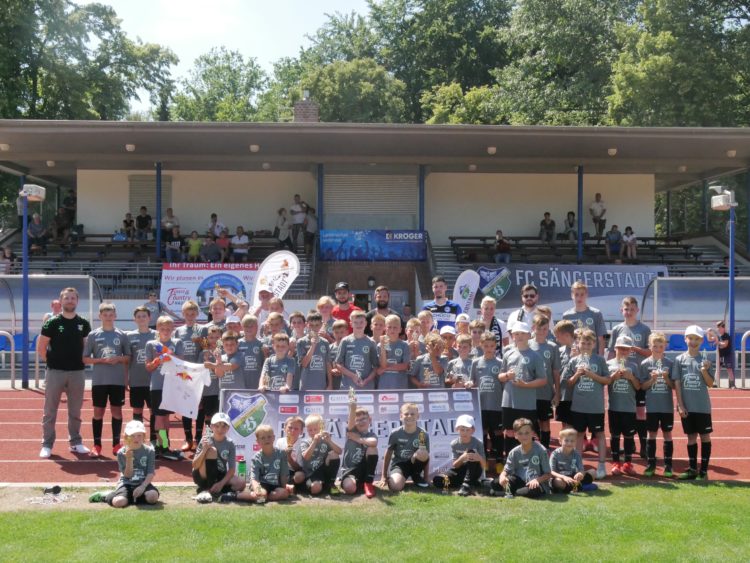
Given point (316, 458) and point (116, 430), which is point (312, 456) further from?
point (116, 430)

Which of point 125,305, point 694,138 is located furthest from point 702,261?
point 125,305

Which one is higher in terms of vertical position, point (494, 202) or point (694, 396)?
point (494, 202)

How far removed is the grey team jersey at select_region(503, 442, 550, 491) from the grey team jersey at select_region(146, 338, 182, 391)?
406 centimetres

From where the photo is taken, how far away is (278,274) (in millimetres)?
12992

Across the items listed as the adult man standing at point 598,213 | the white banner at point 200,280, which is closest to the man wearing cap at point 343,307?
the white banner at point 200,280

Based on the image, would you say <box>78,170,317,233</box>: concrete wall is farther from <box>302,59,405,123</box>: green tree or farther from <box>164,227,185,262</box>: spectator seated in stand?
<box>302,59,405,123</box>: green tree

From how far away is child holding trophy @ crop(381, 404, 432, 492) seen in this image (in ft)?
27.8

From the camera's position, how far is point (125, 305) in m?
19.9

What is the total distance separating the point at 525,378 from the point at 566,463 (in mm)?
957

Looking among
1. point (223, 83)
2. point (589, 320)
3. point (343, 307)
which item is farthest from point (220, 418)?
point (223, 83)

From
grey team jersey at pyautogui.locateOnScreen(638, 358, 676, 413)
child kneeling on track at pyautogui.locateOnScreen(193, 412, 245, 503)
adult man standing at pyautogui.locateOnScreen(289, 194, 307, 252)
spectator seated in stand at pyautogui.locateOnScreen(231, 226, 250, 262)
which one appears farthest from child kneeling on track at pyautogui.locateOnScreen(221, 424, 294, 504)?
adult man standing at pyautogui.locateOnScreen(289, 194, 307, 252)

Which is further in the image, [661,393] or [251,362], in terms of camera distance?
[251,362]

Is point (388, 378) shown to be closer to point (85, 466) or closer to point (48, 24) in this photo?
point (85, 466)

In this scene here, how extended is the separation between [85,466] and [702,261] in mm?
20114
